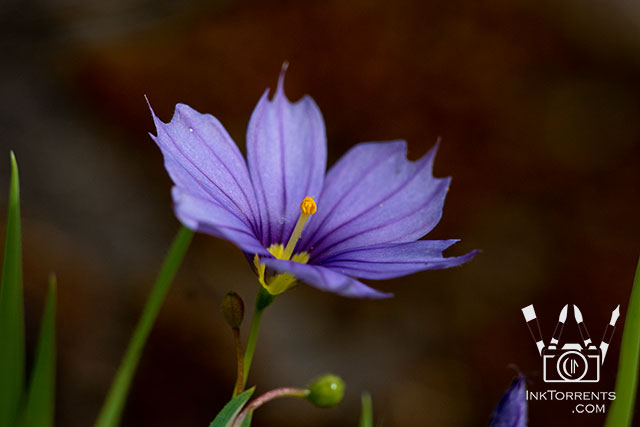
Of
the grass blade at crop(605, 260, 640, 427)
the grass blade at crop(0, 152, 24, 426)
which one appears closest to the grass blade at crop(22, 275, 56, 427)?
the grass blade at crop(0, 152, 24, 426)

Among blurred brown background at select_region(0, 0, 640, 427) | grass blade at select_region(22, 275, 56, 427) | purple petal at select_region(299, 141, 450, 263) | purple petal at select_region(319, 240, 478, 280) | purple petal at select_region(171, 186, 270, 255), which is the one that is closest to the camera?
purple petal at select_region(171, 186, 270, 255)

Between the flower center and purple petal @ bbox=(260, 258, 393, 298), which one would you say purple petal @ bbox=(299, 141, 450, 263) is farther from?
purple petal @ bbox=(260, 258, 393, 298)

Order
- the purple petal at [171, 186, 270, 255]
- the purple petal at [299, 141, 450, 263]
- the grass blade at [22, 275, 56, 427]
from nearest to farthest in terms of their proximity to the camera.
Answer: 1. the purple petal at [171, 186, 270, 255]
2. the purple petal at [299, 141, 450, 263]
3. the grass blade at [22, 275, 56, 427]

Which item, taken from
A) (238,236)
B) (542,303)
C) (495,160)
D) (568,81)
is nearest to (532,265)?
(542,303)

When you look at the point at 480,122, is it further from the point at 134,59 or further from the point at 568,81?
the point at 134,59

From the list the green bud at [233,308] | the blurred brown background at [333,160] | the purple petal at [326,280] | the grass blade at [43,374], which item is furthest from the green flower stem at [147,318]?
the blurred brown background at [333,160]

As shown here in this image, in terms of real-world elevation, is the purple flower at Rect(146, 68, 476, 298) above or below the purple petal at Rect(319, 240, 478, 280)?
above

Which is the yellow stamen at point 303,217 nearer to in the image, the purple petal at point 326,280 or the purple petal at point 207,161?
the purple petal at point 207,161
